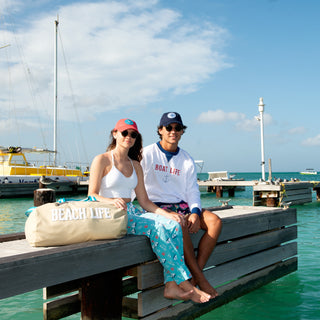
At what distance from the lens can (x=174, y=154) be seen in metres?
4.15

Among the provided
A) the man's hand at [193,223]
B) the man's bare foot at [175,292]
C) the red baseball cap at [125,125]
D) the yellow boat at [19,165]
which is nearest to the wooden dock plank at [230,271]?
the man's bare foot at [175,292]

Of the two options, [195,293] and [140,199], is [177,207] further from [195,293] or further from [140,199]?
[195,293]

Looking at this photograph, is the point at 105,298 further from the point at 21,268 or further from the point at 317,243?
the point at 317,243

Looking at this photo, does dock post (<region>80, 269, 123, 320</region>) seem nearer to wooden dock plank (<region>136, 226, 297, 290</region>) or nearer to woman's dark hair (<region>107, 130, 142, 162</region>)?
wooden dock plank (<region>136, 226, 297, 290</region>)

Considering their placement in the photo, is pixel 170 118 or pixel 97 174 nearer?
pixel 97 174

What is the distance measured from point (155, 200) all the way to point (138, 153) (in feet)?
1.76

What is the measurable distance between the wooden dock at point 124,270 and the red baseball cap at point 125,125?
1.02m

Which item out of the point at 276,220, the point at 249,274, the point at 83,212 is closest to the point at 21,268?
the point at 83,212

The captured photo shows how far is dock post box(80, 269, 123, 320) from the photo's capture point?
10.3 ft

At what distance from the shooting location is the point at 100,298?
3.18 metres

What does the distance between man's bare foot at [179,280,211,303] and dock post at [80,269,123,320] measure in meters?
0.56

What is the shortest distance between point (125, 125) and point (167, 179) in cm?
79

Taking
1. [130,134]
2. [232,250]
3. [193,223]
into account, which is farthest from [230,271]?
[130,134]

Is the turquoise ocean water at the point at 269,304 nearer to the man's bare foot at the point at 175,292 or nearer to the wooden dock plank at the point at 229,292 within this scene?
the wooden dock plank at the point at 229,292
